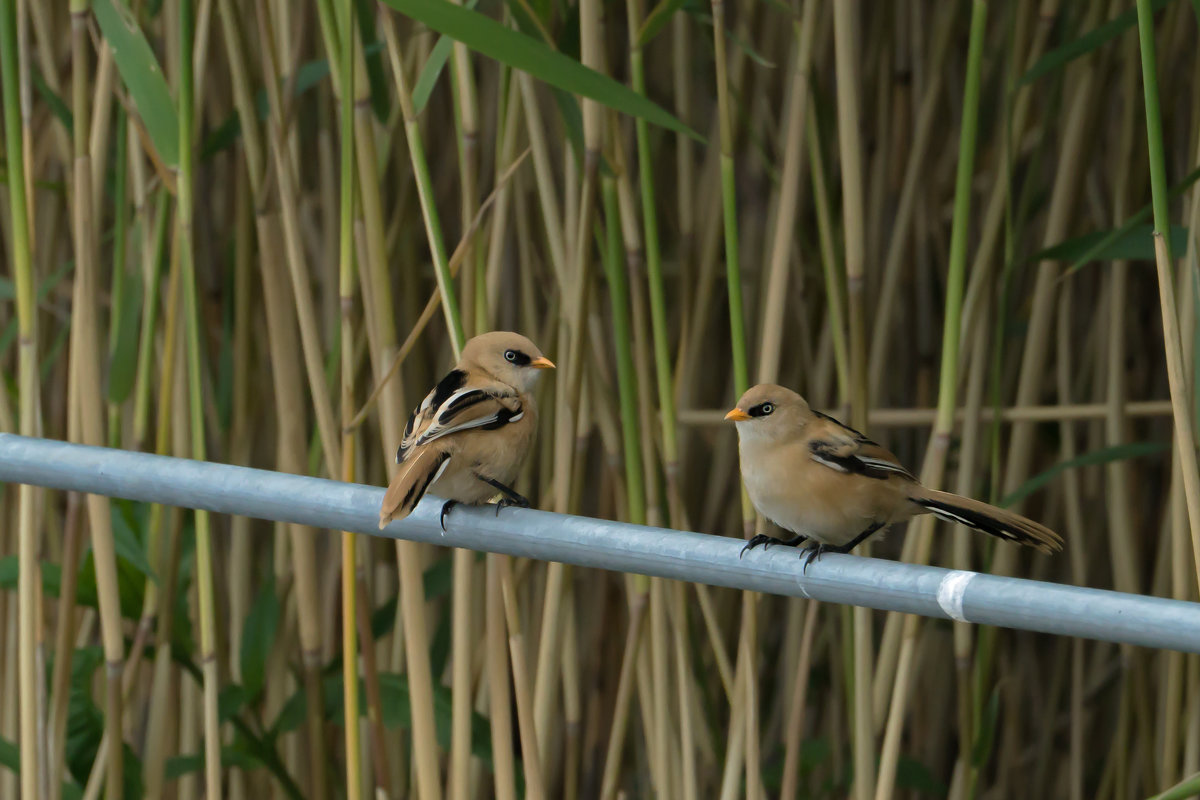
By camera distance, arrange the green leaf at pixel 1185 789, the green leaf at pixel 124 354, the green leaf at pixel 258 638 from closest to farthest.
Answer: the green leaf at pixel 1185 789, the green leaf at pixel 124 354, the green leaf at pixel 258 638

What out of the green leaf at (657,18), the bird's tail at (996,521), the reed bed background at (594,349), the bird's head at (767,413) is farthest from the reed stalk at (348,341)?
the bird's tail at (996,521)

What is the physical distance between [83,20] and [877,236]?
101 centimetres

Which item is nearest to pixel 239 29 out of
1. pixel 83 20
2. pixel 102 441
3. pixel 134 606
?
pixel 83 20

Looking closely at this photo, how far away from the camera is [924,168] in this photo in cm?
182

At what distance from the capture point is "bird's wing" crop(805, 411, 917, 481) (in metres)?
1.22

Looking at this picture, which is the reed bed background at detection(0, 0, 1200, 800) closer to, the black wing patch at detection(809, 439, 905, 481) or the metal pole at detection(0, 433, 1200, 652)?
the black wing patch at detection(809, 439, 905, 481)

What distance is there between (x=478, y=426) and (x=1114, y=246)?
67cm

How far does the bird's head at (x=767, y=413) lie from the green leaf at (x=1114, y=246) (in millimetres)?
317

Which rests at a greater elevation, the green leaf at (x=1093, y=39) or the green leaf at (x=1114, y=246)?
the green leaf at (x=1093, y=39)

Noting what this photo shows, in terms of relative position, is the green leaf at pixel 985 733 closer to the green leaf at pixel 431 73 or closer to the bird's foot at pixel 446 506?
the bird's foot at pixel 446 506

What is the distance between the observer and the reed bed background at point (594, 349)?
1.23 meters

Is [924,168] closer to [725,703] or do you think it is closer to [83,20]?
[725,703]

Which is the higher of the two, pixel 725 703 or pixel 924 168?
pixel 924 168

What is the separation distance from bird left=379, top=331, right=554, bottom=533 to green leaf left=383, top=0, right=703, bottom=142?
301 mm
